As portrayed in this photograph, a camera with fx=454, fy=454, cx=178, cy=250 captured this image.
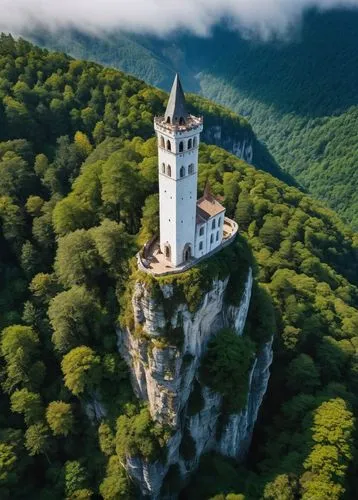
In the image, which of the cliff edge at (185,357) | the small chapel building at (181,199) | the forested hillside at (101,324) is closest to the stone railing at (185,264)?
the small chapel building at (181,199)

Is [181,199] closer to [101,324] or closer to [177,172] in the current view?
[177,172]

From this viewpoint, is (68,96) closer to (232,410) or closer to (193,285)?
(193,285)

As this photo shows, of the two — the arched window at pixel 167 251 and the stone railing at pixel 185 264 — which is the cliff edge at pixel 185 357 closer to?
the stone railing at pixel 185 264

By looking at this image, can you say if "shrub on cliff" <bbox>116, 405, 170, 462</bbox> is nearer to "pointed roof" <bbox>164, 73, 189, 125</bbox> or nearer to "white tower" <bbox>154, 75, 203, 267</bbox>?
"white tower" <bbox>154, 75, 203, 267</bbox>

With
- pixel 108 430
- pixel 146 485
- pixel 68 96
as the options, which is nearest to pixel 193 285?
pixel 108 430

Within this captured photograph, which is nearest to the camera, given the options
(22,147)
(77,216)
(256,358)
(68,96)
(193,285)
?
(193,285)

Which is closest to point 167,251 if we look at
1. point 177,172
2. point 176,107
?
point 177,172
